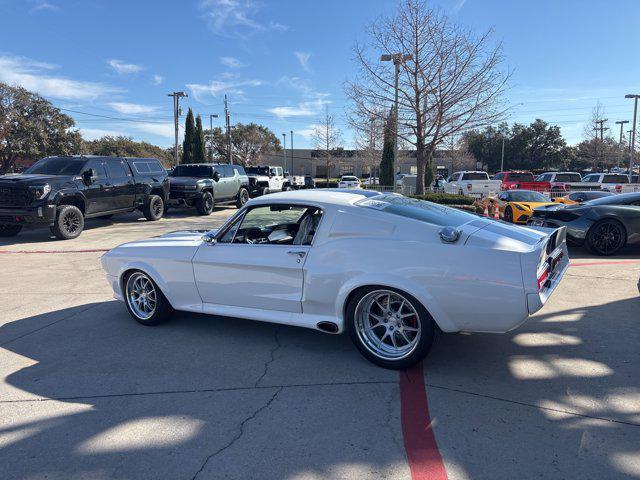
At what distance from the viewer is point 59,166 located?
12.5 meters

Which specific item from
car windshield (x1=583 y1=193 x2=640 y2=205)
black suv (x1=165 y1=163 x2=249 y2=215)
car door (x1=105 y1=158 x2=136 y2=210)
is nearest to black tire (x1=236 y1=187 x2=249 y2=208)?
black suv (x1=165 y1=163 x2=249 y2=215)

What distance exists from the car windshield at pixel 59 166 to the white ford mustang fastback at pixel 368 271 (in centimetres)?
894

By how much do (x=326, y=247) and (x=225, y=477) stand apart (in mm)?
1963

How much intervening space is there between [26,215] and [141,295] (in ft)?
25.0

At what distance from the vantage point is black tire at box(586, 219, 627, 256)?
9203 mm

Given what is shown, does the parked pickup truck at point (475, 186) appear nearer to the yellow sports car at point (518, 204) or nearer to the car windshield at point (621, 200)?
the yellow sports car at point (518, 204)

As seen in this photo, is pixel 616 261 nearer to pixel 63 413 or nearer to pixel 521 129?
pixel 63 413

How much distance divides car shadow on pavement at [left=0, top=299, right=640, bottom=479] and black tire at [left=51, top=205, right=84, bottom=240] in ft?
23.6

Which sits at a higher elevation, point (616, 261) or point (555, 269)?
point (555, 269)

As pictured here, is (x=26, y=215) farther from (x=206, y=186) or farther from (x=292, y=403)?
(x=292, y=403)

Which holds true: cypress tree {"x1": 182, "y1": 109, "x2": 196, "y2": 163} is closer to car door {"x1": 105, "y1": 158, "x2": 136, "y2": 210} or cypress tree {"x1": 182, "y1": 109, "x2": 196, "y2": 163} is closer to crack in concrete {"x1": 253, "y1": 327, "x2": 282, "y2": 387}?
car door {"x1": 105, "y1": 158, "x2": 136, "y2": 210}

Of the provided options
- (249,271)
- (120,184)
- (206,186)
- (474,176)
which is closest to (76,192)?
(120,184)

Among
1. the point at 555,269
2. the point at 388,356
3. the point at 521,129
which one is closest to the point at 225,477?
the point at 388,356

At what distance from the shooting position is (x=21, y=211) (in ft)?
35.7
